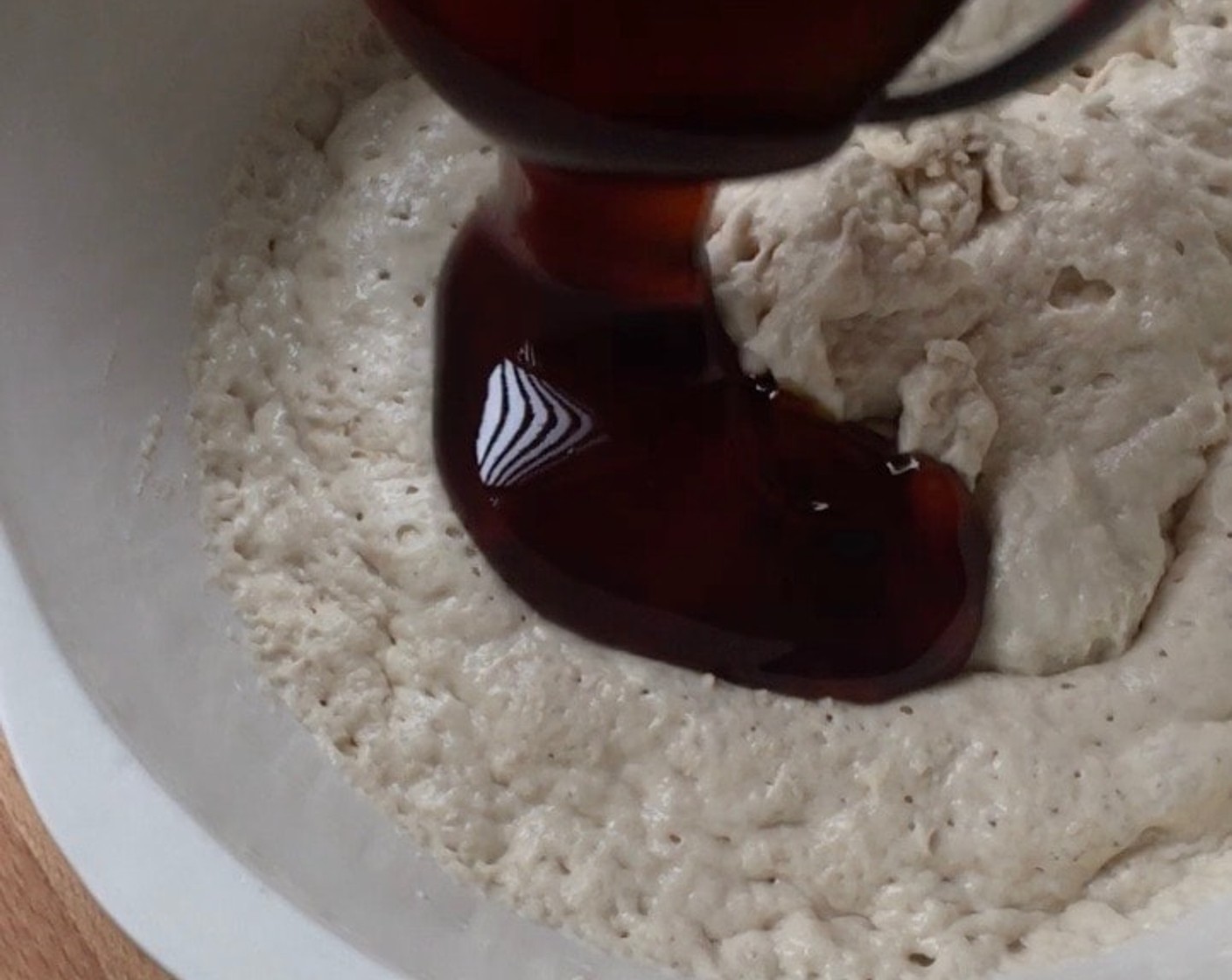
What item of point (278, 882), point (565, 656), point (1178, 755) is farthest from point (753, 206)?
point (278, 882)

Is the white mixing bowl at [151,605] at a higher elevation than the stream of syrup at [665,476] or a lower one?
higher

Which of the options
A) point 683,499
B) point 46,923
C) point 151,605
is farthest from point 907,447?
point 46,923

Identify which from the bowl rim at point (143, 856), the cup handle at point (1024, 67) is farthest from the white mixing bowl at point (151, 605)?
the cup handle at point (1024, 67)

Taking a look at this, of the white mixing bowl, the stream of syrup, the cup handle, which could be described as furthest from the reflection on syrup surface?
the cup handle

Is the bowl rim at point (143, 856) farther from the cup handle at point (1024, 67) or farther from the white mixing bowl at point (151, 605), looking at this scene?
the cup handle at point (1024, 67)

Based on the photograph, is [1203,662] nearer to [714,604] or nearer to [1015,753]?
[1015,753]
